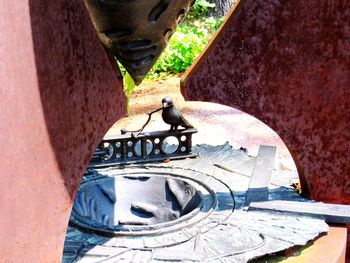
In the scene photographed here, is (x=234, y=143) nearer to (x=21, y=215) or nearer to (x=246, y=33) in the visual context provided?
(x=246, y=33)

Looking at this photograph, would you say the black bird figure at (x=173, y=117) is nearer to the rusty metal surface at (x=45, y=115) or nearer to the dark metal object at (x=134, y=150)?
the dark metal object at (x=134, y=150)

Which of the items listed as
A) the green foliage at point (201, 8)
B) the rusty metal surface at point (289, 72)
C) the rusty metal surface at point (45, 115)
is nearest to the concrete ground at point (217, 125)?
the rusty metal surface at point (289, 72)

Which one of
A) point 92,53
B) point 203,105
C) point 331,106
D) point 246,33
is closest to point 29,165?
point 92,53

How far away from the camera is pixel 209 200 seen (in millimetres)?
2107

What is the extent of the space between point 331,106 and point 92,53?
918 millimetres

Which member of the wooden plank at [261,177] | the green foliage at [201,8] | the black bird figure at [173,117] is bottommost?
the wooden plank at [261,177]

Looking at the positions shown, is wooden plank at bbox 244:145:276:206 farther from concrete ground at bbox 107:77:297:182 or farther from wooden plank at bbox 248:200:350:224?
concrete ground at bbox 107:77:297:182

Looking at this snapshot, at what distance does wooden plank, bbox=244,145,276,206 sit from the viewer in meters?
2.08

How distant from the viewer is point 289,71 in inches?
75.5

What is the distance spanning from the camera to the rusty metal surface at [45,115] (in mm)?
1292

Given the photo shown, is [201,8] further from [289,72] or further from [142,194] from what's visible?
[289,72]

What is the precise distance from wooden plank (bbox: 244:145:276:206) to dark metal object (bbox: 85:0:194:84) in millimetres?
698

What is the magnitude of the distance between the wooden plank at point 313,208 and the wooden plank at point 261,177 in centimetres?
7

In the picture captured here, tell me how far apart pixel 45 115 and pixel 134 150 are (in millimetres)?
1139
